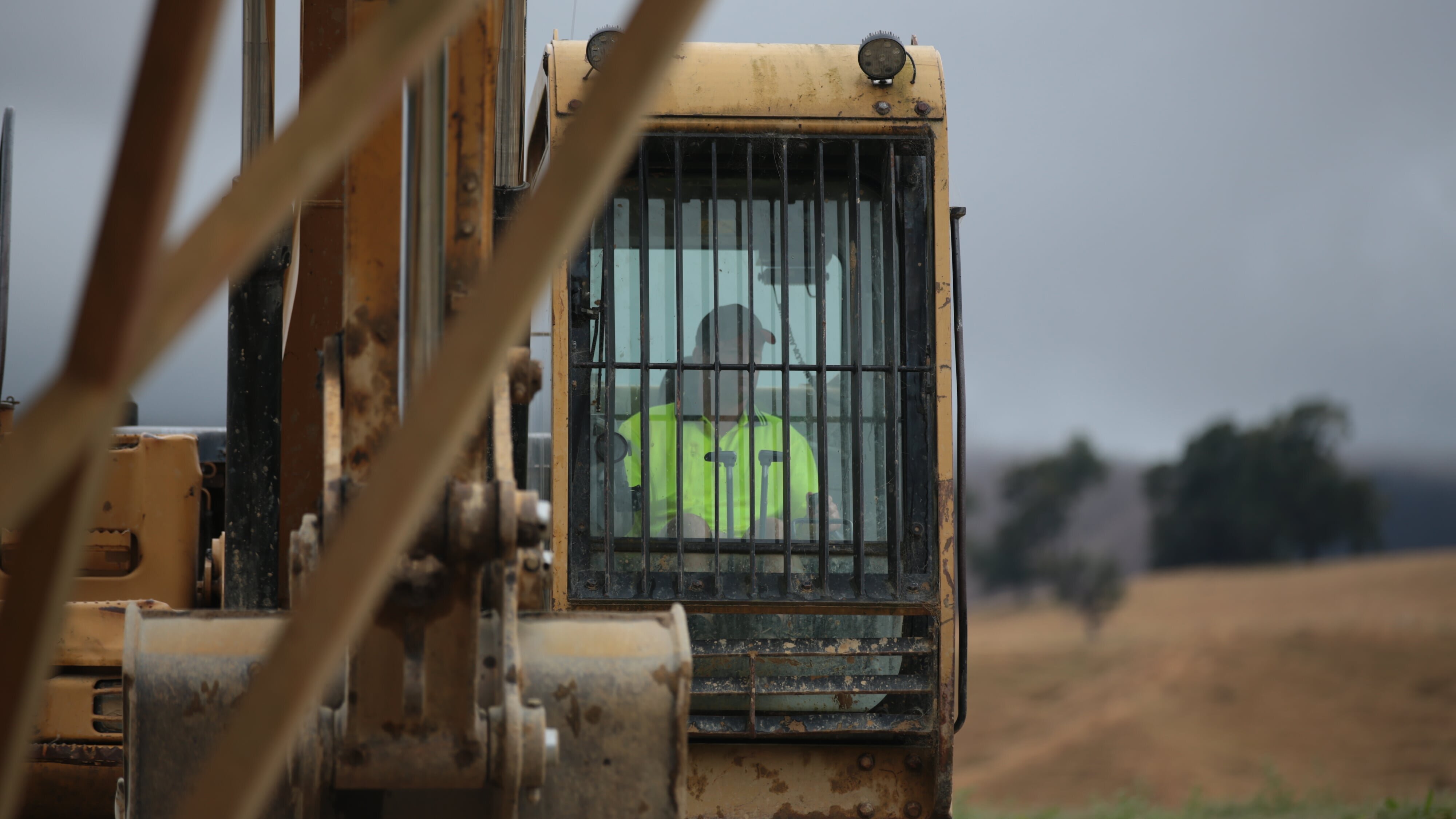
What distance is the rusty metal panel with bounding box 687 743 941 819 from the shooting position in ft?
13.4

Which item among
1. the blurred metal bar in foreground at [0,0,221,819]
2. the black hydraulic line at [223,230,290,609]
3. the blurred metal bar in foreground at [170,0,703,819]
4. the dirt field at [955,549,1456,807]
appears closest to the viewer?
the blurred metal bar in foreground at [0,0,221,819]

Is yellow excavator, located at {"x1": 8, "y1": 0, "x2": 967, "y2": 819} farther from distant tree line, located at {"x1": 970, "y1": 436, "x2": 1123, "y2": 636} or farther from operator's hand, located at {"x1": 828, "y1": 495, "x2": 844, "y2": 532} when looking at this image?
distant tree line, located at {"x1": 970, "y1": 436, "x2": 1123, "y2": 636}

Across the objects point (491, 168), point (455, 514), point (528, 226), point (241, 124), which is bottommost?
point (455, 514)

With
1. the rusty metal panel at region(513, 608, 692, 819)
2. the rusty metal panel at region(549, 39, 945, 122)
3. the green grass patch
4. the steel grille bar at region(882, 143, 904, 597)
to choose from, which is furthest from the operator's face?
the green grass patch

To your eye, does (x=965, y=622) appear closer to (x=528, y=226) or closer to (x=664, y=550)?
(x=664, y=550)

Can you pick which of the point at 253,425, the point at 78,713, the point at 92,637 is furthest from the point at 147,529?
the point at 253,425

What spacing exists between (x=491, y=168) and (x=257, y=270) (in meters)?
1.11

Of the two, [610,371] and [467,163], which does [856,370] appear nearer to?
[610,371]

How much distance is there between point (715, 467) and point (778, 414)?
25 centimetres

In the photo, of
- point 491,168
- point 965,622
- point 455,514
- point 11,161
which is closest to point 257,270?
→ point 491,168

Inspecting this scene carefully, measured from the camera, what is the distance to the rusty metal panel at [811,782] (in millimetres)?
4070

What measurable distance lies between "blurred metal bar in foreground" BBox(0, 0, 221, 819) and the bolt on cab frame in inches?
119

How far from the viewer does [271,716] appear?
114cm

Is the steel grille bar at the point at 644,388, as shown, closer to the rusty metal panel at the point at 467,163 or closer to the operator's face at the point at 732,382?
the operator's face at the point at 732,382
